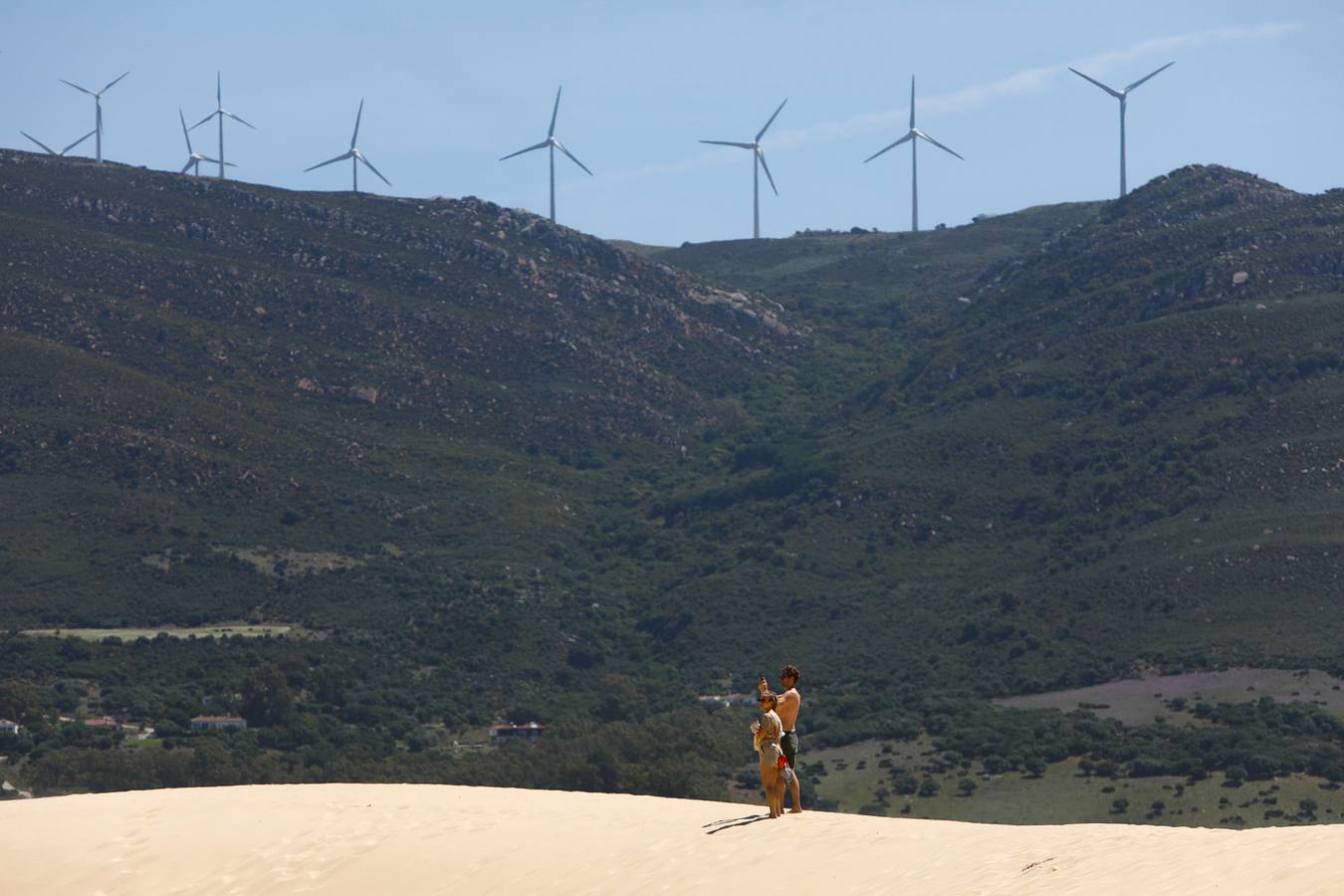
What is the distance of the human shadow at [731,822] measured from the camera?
2520 centimetres

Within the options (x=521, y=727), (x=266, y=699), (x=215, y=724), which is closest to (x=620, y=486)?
(x=521, y=727)

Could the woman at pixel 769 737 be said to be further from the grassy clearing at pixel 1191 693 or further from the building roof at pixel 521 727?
the building roof at pixel 521 727

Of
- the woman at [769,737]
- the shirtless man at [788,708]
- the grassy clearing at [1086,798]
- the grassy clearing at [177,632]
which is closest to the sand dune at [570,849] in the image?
the woman at [769,737]

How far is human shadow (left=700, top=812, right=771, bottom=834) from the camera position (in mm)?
25203

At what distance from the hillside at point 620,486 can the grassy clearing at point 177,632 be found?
0.80 meters

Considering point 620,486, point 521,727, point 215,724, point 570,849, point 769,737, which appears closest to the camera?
point 769,737

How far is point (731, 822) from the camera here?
25.6 metres

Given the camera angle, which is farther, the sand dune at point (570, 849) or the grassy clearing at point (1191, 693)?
the grassy clearing at point (1191, 693)

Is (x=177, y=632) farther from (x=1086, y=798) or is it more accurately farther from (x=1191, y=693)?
(x=1086, y=798)

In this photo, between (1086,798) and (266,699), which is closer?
(1086,798)

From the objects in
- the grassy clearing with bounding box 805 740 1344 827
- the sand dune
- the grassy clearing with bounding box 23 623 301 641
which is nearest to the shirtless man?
the sand dune

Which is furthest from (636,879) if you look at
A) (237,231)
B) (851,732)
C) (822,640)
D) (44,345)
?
(237,231)

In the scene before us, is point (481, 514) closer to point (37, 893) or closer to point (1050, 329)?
point (1050, 329)

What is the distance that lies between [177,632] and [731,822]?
70.3 metres
